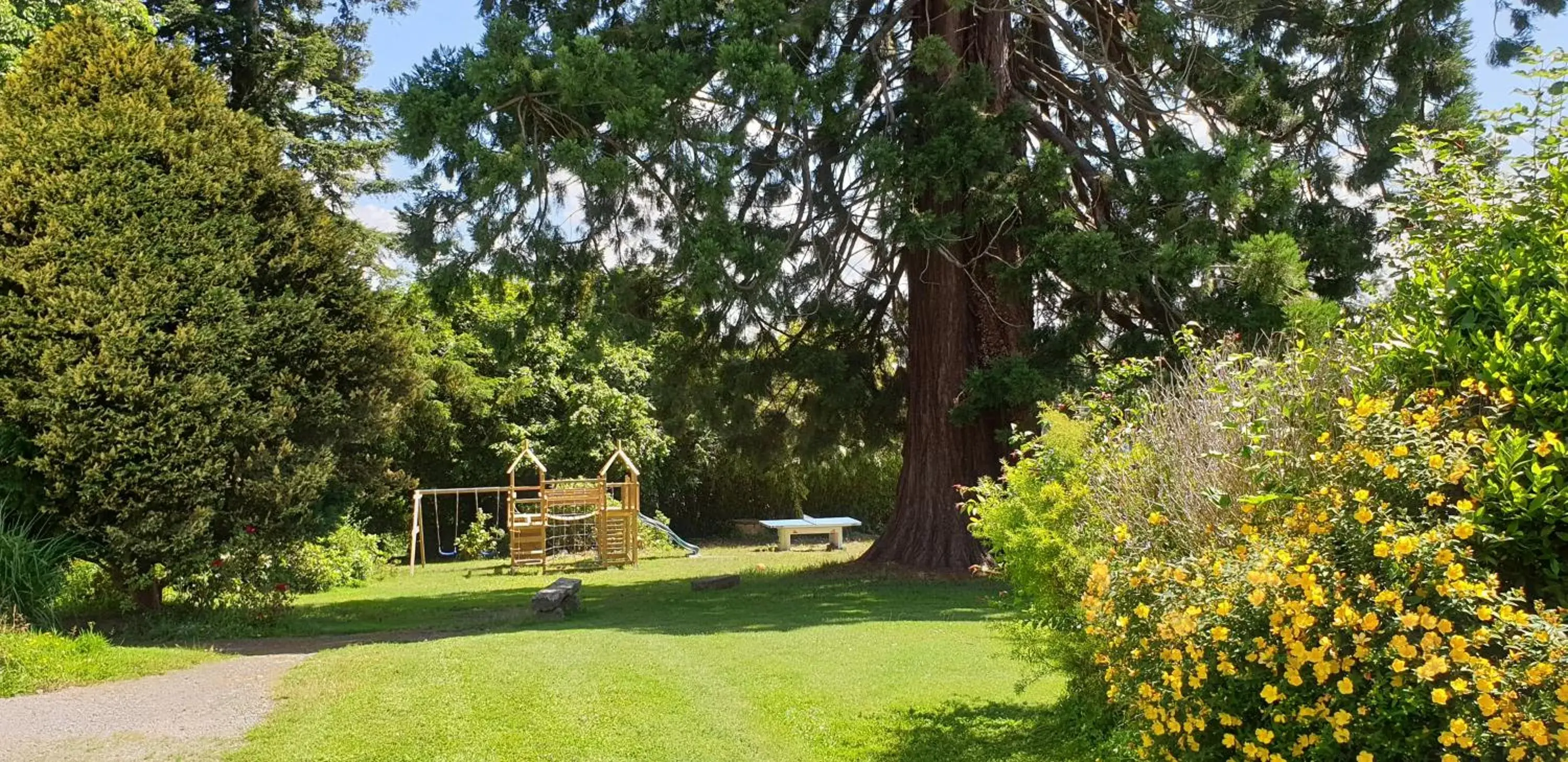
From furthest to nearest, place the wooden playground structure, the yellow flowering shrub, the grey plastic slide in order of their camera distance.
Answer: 1. the grey plastic slide
2. the wooden playground structure
3. the yellow flowering shrub

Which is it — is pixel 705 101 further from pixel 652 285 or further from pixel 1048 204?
pixel 1048 204

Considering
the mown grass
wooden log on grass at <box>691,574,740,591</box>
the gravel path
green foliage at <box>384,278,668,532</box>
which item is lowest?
the gravel path

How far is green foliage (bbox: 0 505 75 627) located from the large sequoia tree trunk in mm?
9466

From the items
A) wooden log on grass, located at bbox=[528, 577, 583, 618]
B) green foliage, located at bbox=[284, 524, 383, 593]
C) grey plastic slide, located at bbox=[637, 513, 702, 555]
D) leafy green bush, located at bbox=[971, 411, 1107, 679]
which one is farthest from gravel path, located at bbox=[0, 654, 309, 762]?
grey plastic slide, located at bbox=[637, 513, 702, 555]

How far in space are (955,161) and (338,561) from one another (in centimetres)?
1164

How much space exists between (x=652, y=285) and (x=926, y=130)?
4260 mm

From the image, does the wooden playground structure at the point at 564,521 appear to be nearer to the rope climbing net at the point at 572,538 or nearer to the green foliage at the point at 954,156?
the rope climbing net at the point at 572,538

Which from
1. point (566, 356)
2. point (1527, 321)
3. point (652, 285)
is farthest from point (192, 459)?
point (566, 356)

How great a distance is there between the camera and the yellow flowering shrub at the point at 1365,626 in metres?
2.95

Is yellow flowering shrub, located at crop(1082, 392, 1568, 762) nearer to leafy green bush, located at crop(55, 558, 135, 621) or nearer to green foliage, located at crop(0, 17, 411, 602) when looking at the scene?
green foliage, located at crop(0, 17, 411, 602)

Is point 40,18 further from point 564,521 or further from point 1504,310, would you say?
point 1504,310

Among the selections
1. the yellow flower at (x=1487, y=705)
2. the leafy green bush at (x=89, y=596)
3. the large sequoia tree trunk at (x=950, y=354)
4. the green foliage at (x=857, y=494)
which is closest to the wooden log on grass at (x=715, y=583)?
the large sequoia tree trunk at (x=950, y=354)

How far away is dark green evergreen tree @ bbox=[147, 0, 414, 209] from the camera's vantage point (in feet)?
61.9

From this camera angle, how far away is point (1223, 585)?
11.9ft
